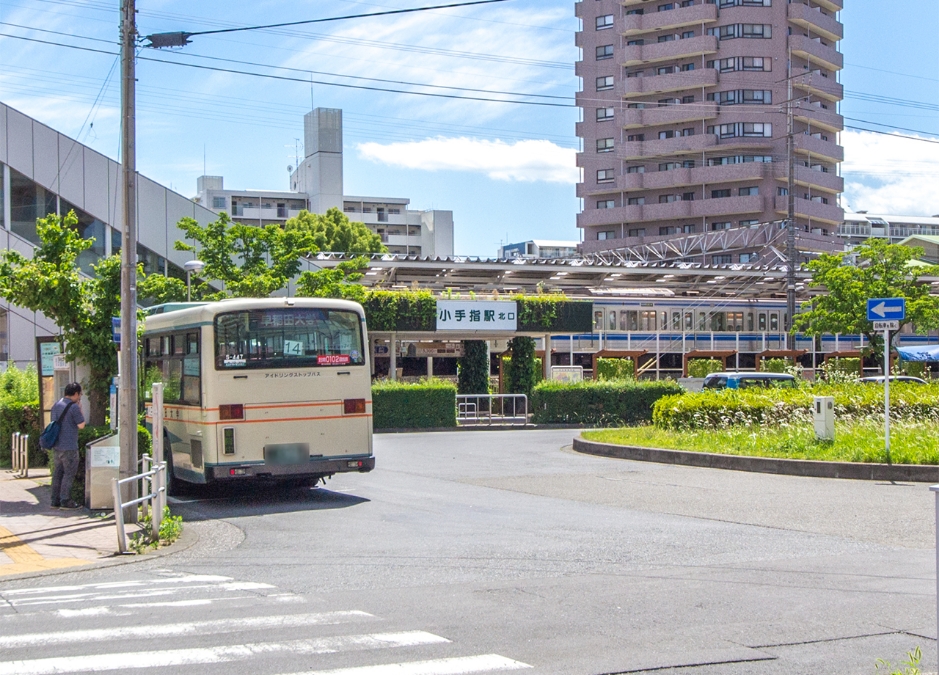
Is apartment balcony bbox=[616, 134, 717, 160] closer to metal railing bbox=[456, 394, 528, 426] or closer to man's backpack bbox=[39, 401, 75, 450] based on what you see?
metal railing bbox=[456, 394, 528, 426]

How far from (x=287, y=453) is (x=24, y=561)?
4.77 m

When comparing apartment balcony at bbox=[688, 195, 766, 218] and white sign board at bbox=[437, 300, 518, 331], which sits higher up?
apartment balcony at bbox=[688, 195, 766, 218]

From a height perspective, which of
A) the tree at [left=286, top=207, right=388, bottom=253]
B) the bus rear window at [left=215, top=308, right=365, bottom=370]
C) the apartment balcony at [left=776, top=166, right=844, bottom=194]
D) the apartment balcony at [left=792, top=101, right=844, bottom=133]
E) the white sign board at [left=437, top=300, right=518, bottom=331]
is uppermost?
the apartment balcony at [left=792, top=101, right=844, bottom=133]

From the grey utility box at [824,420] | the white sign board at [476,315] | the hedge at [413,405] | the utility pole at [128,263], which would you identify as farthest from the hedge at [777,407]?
the utility pole at [128,263]

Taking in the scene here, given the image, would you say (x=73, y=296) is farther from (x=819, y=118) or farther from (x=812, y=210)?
(x=819, y=118)

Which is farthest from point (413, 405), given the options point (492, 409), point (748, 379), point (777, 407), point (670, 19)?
point (670, 19)

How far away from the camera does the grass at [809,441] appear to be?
17359 millimetres

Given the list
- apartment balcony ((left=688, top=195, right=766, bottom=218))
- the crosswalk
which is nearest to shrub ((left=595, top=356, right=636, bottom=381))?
the crosswalk

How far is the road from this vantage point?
6414mm

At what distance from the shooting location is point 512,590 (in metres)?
8.51

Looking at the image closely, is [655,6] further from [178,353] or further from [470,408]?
[178,353]

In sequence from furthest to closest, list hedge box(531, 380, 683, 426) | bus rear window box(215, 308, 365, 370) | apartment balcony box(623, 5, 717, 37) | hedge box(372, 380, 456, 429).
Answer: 1. apartment balcony box(623, 5, 717, 37)
2. hedge box(531, 380, 683, 426)
3. hedge box(372, 380, 456, 429)
4. bus rear window box(215, 308, 365, 370)

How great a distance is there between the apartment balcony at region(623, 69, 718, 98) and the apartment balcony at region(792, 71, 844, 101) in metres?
6.46

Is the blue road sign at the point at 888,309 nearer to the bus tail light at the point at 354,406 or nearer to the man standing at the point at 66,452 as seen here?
the bus tail light at the point at 354,406
